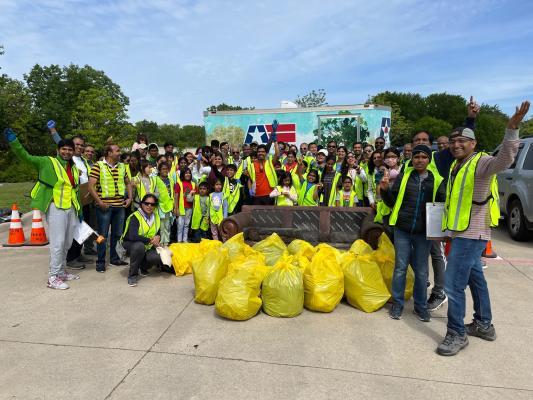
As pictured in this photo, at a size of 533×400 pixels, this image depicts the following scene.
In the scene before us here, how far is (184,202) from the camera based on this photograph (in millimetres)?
6602

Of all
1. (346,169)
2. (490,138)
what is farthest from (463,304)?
(490,138)

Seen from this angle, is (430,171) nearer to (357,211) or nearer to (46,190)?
(357,211)

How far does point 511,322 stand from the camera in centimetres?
375

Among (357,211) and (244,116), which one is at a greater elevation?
(244,116)

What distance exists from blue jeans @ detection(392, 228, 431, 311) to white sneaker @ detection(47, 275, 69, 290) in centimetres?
395

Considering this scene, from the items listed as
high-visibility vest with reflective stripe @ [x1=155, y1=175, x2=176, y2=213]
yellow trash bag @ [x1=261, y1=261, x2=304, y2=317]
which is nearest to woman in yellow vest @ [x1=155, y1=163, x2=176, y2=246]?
high-visibility vest with reflective stripe @ [x1=155, y1=175, x2=176, y2=213]

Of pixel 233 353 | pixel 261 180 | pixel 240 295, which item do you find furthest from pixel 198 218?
pixel 233 353

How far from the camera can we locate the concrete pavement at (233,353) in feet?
8.80

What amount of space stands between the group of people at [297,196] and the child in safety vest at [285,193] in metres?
0.02

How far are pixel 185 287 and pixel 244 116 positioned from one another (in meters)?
8.69

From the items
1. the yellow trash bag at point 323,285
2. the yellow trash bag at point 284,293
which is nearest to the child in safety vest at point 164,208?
the yellow trash bag at point 284,293

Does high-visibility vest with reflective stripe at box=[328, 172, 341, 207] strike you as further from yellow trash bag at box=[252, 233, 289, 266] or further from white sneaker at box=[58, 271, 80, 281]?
white sneaker at box=[58, 271, 80, 281]

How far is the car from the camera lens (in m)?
6.97

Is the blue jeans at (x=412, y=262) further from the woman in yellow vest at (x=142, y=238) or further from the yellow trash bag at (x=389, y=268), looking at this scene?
the woman in yellow vest at (x=142, y=238)
